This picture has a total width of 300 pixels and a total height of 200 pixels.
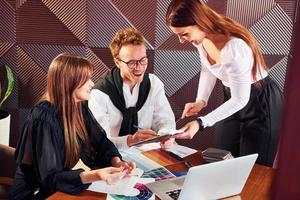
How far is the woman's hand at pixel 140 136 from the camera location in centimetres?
256

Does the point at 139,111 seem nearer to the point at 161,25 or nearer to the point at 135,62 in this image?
the point at 135,62

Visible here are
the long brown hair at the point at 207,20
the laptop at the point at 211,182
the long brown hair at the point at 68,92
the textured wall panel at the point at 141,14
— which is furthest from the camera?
the textured wall panel at the point at 141,14

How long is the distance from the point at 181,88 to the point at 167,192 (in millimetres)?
912

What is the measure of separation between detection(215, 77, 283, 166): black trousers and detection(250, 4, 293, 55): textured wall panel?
7.6 inches

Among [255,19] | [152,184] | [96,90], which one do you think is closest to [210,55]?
[255,19]

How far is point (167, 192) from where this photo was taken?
6.08ft

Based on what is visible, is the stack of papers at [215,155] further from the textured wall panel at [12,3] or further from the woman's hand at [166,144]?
the textured wall panel at [12,3]

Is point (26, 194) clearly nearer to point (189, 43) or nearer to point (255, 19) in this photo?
point (189, 43)

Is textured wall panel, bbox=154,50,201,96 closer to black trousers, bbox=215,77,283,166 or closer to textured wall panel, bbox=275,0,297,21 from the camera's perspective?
black trousers, bbox=215,77,283,166

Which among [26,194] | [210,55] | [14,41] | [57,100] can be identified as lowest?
[210,55]

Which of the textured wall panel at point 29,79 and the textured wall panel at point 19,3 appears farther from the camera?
the textured wall panel at point 29,79

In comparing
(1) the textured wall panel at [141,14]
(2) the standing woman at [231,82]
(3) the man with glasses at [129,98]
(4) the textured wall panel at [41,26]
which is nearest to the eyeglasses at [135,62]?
(3) the man with glasses at [129,98]

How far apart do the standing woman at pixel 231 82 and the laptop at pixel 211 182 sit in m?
0.75

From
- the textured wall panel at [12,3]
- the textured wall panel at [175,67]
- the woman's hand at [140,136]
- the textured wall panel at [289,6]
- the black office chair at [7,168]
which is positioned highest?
the textured wall panel at [12,3]
